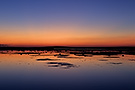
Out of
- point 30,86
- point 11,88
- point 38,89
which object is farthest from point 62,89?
point 11,88

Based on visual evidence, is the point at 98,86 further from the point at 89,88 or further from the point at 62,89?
the point at 62,89

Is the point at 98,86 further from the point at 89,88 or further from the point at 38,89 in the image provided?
the point at 38,89

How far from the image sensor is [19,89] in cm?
939

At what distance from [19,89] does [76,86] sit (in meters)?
3.27

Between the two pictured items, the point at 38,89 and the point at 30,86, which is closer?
the point at 38,89

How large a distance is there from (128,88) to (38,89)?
16.7 feet

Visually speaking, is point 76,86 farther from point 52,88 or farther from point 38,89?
point 38,89

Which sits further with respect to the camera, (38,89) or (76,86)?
(76,86)

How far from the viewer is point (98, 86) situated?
10.3 metres

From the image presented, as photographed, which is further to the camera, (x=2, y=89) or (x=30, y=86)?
(x=30, y=86)

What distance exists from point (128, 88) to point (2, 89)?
7007 mm

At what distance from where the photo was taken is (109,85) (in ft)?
34.5

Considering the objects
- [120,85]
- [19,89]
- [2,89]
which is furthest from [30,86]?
[120,85]

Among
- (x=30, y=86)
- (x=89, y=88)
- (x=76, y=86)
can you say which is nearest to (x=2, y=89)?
(x=30, y=86)
